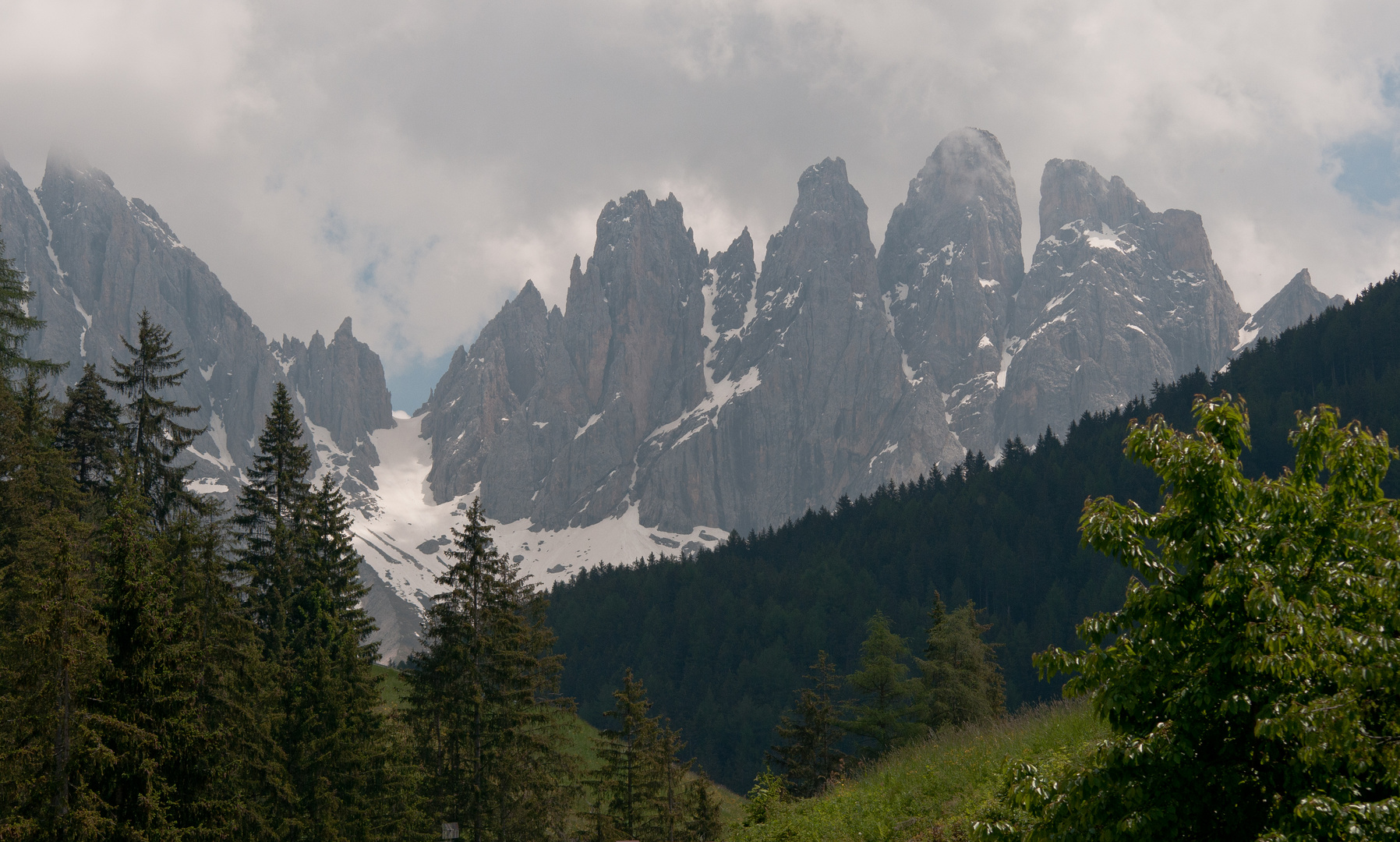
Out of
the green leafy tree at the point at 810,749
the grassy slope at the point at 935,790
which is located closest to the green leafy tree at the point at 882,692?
the green leafy tree at the point at 810,749

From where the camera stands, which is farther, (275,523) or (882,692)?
(882,692)

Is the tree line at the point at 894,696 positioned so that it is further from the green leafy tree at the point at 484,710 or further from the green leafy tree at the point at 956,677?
the green leafy tree at the point at 484,710

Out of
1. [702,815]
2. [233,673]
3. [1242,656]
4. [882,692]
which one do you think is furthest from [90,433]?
[1242,656]

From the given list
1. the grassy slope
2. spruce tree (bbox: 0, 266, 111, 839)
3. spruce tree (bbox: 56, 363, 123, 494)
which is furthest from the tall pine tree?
the grassy slope

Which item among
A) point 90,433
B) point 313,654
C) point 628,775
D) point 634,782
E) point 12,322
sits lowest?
point 634,782

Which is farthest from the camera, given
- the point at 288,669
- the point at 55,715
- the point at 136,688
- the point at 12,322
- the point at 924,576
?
the point at 924,576

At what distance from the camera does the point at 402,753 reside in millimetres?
30656

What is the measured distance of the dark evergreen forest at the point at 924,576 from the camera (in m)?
111

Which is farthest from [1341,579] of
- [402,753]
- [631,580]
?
[631,580]

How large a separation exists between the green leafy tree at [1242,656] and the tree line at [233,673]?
18095 mm

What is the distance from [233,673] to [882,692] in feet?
118

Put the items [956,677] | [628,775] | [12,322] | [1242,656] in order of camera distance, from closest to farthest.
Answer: [1242,656], [12,322], [628,775], [956,677]

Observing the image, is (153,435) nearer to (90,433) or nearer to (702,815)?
(90,433)

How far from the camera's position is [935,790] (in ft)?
53.3
